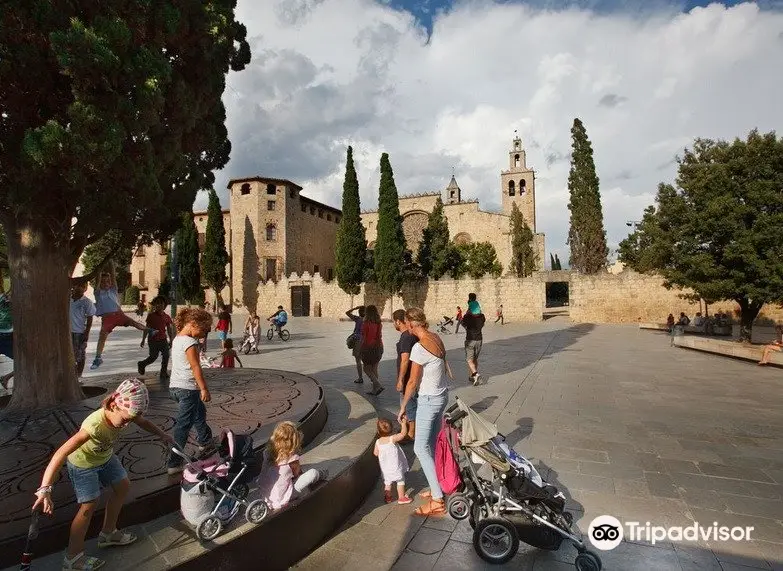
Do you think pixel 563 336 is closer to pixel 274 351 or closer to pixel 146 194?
pixel 274 351

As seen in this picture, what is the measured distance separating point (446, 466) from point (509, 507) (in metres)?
0.67

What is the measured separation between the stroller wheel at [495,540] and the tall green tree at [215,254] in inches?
1461

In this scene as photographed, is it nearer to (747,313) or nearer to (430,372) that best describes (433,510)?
(430,372)

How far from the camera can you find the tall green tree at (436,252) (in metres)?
33.2

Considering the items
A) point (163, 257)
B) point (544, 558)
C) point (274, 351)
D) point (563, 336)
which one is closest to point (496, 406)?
point (544, 558)

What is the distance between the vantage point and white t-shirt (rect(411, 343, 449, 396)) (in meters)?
3.63

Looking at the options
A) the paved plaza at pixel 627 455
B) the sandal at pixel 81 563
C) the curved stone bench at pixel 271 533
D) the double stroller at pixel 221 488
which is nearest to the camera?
the sandal at pixel 81 563

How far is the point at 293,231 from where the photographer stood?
135ft

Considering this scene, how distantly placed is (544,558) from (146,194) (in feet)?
16.5

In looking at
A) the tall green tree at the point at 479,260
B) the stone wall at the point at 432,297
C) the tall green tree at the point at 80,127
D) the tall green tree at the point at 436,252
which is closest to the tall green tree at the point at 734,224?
the tall green tree at the point at 80,127

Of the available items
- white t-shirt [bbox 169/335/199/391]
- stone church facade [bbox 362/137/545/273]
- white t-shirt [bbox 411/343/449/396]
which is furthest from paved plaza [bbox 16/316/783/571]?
stone church facade [bbox 362/137/545/273]

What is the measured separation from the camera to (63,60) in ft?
11.7

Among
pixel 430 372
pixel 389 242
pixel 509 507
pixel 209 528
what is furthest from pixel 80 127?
pixel 389 242

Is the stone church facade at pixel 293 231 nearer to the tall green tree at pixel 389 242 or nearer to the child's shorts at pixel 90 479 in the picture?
the tall green tree at pixel 389 242
